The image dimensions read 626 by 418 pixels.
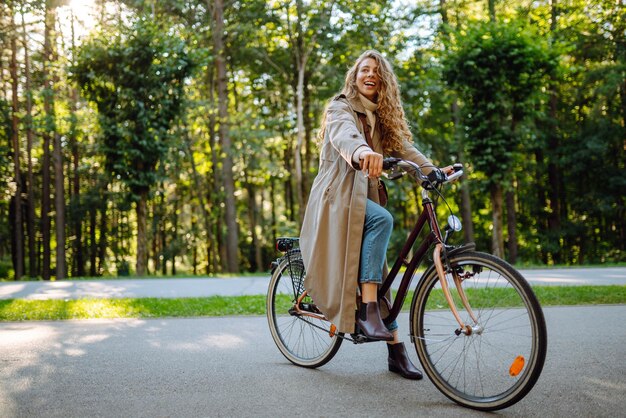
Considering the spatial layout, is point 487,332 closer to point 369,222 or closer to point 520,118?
point 369,222

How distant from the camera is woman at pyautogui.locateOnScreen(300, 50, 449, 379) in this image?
3418 mm

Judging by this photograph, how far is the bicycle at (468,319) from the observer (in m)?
2.79

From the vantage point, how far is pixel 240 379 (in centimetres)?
363

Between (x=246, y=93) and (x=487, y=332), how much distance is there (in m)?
24.1

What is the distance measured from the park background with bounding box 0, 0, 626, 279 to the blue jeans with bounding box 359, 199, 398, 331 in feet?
40.7

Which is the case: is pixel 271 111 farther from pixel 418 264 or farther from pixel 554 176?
pixel 418 264

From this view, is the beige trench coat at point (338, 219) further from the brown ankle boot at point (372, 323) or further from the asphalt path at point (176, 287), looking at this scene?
the asphalt path at point (176, 287)

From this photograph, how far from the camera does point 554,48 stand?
14680 mm

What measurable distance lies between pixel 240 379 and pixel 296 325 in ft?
2.79

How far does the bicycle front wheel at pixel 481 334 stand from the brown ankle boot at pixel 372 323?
178mm

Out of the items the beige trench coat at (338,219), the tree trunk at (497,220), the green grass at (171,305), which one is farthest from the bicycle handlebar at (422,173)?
the tree trunk at (497,220)

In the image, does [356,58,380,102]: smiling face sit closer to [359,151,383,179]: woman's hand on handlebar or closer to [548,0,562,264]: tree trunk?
[359,151,383,179]: woman's hand on handlebar

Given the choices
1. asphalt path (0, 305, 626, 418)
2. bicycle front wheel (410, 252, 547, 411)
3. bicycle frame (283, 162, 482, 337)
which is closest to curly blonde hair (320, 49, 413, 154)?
bicycle frame (283, 162, 482, 337)

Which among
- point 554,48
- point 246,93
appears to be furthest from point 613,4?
point 246,93
